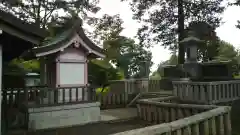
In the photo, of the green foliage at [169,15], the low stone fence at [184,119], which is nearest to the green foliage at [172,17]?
the green foliage at [169,15]

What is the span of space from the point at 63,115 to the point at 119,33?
15428 mm

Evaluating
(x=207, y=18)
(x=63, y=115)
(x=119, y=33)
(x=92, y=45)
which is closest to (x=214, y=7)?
(x=207, y=18)

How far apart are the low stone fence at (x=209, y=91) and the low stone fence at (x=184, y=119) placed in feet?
2.03

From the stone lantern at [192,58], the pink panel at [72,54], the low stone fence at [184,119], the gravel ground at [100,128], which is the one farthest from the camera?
the stone lantern at [192,58]

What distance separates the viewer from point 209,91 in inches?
354

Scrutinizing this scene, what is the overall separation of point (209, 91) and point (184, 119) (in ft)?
15.7

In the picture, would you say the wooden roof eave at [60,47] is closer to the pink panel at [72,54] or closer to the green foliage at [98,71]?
the pink panel at [72,54]

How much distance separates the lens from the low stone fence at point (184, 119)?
4113mm

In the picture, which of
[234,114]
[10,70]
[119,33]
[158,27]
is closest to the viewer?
[234,114]

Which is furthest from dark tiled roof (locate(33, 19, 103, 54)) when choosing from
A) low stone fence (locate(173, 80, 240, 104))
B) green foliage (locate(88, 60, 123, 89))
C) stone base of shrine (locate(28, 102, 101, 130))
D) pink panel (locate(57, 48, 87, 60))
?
green foliage (locate(88, 60, 123, 89))

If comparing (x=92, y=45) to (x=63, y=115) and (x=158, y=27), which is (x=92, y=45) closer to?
(x=63, y=115)

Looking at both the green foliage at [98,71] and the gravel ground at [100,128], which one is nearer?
the gravel ground at [100,128]

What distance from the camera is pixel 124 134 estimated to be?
351 centimetres

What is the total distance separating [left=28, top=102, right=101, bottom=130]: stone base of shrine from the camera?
7.58 m
